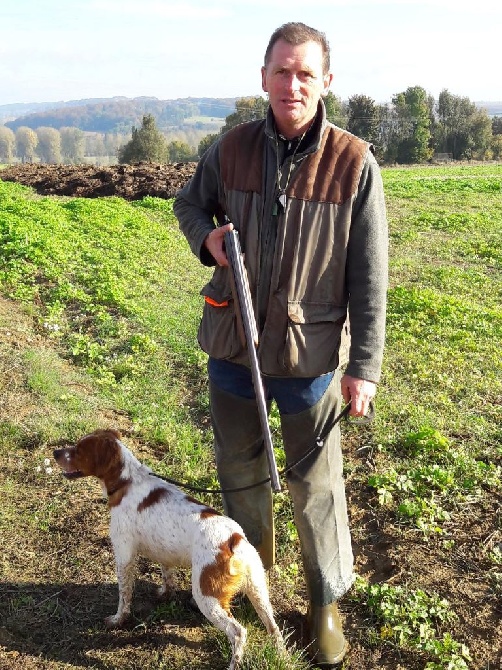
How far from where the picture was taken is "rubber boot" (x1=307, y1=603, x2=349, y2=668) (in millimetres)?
3432

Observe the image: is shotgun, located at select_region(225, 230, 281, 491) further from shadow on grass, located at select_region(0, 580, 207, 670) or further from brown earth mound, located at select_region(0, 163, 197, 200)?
brown earth mound, located at select_region(0, 163, 197, 200)

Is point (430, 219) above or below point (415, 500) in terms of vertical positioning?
above

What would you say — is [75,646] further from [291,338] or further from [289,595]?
[291,338]

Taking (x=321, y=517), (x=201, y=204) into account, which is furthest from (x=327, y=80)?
(x=321, y=517)

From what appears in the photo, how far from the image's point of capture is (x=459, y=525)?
15.1 feet

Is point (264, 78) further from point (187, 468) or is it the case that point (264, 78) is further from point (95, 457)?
point (187, 468)

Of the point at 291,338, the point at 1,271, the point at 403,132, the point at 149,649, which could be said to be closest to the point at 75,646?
the point at 149,649

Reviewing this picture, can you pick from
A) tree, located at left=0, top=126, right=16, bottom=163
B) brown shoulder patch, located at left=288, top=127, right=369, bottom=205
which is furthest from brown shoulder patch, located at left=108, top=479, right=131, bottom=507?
tree, located at left=0, top=126, right=16, bottom=163

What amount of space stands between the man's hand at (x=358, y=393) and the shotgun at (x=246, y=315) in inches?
17.0

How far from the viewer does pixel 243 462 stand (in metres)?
3.59

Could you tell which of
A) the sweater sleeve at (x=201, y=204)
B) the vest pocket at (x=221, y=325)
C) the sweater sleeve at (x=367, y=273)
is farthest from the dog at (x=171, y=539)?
the sweater sleeve at (x=201, y=204)

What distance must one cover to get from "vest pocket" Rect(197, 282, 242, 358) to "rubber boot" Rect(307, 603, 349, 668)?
1.53m

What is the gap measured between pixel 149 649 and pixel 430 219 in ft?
52.1

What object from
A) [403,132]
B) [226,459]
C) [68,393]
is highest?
[403,132]
